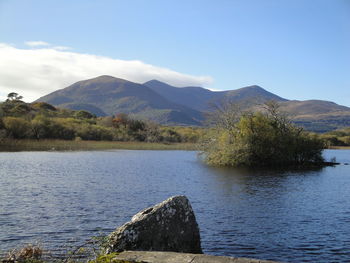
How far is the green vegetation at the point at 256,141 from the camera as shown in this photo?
5600 centimetres

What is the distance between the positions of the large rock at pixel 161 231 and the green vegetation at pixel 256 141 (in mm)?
43108

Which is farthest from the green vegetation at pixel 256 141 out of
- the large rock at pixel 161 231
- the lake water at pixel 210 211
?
the large rock at pixel 161 231

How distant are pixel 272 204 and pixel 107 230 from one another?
13.0 metres

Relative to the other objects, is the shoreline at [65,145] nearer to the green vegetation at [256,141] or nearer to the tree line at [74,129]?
the tree line at [74,129]

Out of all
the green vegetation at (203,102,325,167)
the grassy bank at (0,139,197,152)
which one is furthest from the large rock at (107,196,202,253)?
the grassy bank at (0,139,197,152)

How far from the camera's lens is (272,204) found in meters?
24.8

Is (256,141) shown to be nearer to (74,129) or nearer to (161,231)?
(161,231)

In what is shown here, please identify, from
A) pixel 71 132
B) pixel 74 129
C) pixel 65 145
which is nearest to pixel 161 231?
pixel 65 145

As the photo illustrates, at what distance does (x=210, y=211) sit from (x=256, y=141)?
3727 centimetres

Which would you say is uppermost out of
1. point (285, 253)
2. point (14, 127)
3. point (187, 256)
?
point (14, 127)

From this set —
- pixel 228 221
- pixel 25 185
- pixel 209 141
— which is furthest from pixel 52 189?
pixel 209 141

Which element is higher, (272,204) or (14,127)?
(14,127)

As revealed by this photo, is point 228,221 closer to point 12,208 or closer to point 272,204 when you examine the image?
point 272,204

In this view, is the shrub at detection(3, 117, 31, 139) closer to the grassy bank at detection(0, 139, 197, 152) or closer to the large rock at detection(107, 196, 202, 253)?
the grassy bank at detection(0, 139, 197, 152)
